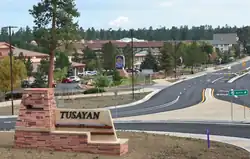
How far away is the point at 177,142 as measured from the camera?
1995cm

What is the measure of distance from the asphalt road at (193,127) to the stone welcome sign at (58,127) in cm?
1104

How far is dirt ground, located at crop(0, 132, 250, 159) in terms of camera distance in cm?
1566

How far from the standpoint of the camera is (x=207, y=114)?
37.1m

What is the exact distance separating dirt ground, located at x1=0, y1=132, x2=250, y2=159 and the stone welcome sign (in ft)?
1.24

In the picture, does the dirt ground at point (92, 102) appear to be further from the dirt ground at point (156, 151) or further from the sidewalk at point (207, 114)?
the dirt ground at point (156, 151)

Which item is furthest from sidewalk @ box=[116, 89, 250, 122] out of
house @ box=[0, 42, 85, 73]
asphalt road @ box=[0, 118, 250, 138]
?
house @ box=[0, 42, 85, 73]

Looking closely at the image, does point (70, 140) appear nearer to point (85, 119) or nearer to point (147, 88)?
point (85, 119)

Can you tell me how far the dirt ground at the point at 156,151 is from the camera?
15.7 metres

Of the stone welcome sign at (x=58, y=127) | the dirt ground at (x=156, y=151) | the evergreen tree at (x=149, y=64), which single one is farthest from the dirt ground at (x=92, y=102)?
the evergreen tree at (x=149, y=64)

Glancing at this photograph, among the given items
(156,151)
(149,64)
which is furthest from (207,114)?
(149,64)

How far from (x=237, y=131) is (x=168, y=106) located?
58.3 ft

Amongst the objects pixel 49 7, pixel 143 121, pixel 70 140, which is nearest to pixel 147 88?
pixel 49 7

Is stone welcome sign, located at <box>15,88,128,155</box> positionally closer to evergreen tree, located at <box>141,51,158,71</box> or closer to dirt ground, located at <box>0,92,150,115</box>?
dirt ground, located at <box>0,92,150,115</box>

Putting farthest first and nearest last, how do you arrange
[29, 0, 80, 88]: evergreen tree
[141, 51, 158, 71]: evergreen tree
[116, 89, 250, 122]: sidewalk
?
[141, 51, 158, 71]: evergreen tree, [29, 0, 80, 88]: evergreen tree, [116, 89, 250, 122]: sidewalk
